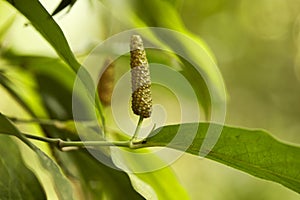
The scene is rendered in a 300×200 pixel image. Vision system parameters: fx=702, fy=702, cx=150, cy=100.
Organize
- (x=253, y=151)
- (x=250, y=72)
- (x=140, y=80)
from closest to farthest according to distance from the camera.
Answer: (x=253, y=151), (x=140, y=80), (x=250, y=72)

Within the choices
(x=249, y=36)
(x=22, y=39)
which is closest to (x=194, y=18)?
(x=249, y=36)

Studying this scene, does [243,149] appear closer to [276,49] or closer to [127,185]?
[127,185]

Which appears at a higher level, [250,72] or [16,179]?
[16,179]

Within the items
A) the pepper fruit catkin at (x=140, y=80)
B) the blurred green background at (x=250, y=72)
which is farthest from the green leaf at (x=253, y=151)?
the blurred green background at (x=250, y=72)

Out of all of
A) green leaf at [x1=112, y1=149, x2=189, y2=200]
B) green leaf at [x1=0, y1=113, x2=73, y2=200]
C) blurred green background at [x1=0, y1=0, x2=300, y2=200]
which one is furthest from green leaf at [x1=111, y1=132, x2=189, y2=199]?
blurred green background at [x1=0, y1=0, x2=300, y2=200]

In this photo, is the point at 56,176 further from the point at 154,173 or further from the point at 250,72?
the point at 250,72

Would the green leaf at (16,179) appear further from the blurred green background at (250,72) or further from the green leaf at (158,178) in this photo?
the blurred green background at (250,72)

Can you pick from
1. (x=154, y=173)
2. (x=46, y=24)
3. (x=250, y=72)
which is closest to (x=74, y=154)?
(x=154, y=173)
